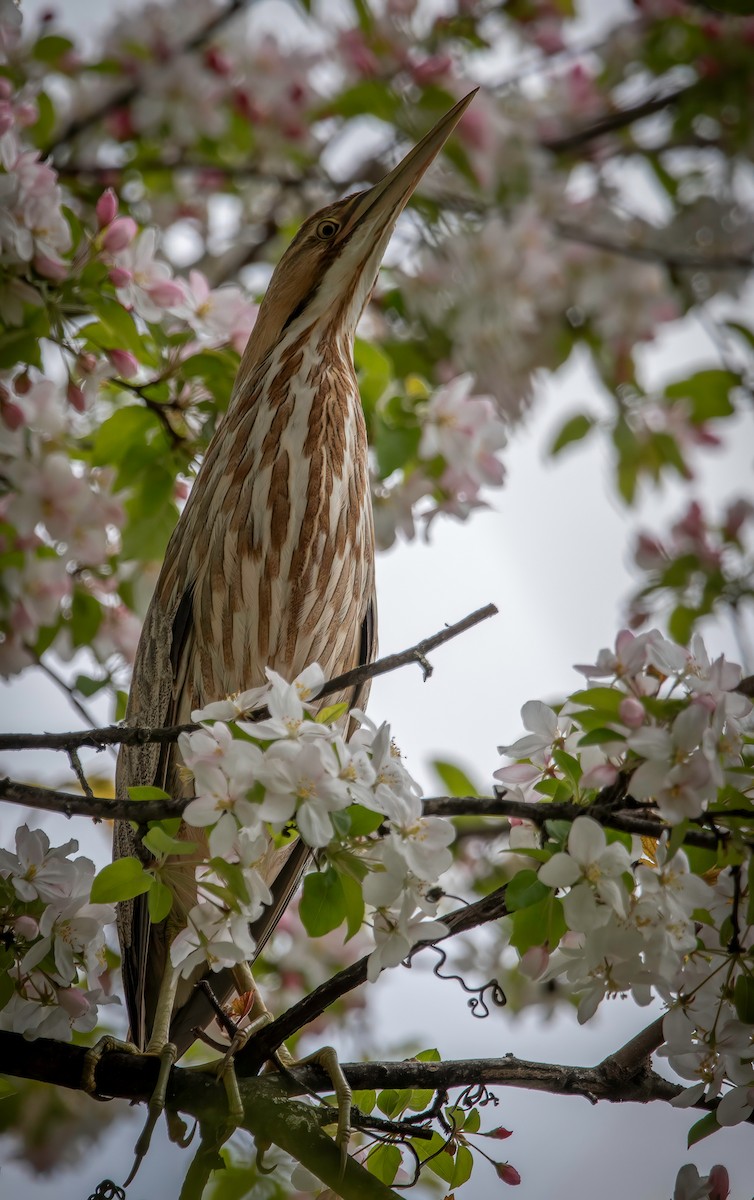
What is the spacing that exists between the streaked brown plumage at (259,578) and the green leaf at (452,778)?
456 mm

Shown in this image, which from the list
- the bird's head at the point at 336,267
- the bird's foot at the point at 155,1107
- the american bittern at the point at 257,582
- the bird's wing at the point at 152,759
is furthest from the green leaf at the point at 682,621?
the bird's foot at the point at 155,1107

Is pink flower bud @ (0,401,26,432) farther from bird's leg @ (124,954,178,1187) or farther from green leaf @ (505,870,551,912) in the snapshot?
green leaf @ (505,870,551,912)

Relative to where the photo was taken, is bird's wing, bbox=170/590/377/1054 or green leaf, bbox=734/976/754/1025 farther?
bird's wing, bbox=170/590/377/1054

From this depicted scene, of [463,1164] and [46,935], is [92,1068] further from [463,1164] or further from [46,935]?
[463,1164]

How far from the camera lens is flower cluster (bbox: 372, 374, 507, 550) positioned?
2.04m

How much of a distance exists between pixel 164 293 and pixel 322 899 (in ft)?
3.40

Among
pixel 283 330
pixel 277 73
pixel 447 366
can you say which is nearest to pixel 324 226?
pixel 283 330

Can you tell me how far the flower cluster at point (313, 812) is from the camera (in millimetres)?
1051

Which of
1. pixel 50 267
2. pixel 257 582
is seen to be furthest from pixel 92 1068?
pixel 50 267

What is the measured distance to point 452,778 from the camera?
8.03 ft

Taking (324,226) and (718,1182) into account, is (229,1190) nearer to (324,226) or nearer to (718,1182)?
(718,1182)

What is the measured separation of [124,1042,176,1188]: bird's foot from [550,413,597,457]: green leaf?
4.97 feet

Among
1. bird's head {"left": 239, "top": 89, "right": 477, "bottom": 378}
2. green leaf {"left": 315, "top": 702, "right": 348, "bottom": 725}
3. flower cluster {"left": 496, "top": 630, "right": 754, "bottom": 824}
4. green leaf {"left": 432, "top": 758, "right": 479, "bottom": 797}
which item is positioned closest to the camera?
flower cluster {"left": 496, "top": 630, "right": 754, "bottom": 824}

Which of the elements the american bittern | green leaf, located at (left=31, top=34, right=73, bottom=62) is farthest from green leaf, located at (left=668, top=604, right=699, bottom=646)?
green leaf, located at (left=31, top=34, right=73, bottom=62)
